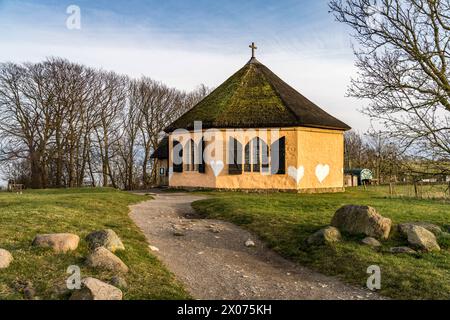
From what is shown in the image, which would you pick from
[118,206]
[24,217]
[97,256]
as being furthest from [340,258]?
[118,206]

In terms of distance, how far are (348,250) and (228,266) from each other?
295 cm

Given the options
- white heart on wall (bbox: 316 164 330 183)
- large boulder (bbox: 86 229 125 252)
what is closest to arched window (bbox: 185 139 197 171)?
white heart on wall (bbox: 316 164 330 183)

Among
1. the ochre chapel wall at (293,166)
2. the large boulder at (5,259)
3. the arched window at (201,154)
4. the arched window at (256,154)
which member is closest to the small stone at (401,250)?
the large boulder at (5,259)

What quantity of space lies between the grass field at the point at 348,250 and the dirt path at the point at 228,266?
0.42 metres

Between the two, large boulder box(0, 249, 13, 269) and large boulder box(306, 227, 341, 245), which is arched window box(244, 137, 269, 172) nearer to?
large boulder box(306, 227, 341, 245)

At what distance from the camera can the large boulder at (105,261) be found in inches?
295

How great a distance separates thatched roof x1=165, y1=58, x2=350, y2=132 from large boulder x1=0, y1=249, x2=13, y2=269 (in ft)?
61.5

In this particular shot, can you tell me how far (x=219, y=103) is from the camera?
27.3 meters

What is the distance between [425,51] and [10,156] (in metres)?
33.1

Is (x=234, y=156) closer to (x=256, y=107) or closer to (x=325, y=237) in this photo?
(x=256, y=107)

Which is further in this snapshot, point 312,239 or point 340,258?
point 312,239

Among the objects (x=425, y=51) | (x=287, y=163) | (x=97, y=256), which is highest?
(x=425, y=51)

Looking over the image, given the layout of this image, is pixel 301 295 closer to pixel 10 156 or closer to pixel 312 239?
pixel 312 239

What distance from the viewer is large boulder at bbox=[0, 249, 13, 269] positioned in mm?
7055
